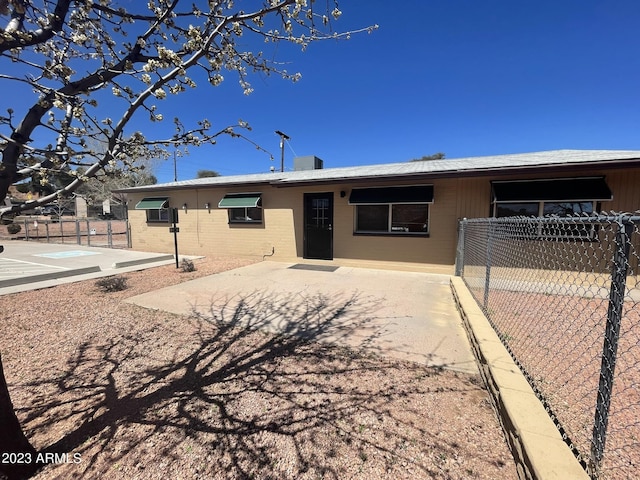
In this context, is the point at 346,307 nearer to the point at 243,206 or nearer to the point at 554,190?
the point at 554,190

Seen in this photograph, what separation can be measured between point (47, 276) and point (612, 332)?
9.34 metres

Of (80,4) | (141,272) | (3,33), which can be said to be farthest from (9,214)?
(141,272)

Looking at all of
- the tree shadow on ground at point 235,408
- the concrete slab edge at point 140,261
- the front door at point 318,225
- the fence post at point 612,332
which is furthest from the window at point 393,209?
the concrete slab edge at point 140,261

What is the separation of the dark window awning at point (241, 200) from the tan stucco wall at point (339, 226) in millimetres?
207

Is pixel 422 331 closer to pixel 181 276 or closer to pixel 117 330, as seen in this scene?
pixel 117 330

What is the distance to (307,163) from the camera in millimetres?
13477

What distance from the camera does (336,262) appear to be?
28.2 feet

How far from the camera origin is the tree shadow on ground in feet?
5.94

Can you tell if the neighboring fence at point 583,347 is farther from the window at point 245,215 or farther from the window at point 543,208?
the window at point 245,215

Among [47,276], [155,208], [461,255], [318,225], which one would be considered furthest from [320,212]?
[155,208]

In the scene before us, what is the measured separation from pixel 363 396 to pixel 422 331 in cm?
167

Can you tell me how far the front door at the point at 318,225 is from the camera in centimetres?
866

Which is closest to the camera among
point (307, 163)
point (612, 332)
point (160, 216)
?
point (612, 332)

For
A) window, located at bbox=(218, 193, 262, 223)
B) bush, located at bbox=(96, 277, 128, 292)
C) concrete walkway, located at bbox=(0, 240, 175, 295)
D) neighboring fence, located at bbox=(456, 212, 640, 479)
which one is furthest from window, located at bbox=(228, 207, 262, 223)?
neighboring fence, located at bbox=(456, 212, 640, 479)
